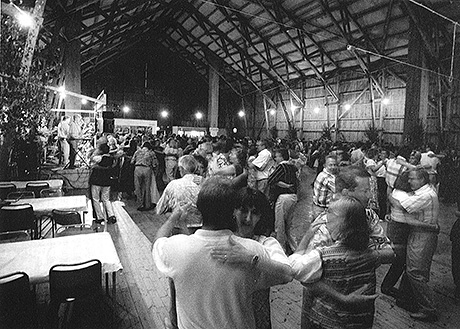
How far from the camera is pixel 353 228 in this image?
4.75 ft

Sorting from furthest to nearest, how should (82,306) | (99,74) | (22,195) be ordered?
(99,74)
(22,195)
(82,306)

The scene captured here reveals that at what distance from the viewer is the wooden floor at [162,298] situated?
277cm

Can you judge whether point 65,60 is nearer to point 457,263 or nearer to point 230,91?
point 457,263

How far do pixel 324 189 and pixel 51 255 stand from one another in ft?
8.60

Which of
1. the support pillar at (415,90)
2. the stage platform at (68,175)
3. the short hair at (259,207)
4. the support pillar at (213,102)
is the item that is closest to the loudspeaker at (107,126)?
the stage platform at (68,175)

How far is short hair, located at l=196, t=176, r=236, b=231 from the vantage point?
1.18 m

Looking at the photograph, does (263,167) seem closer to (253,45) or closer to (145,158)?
(145,158)

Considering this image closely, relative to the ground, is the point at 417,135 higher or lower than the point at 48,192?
higher

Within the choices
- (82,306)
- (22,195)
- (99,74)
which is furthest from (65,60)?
(99,74)

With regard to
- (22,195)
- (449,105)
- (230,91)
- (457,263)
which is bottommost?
(457,263)

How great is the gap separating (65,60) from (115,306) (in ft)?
27.8

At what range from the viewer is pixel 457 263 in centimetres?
321

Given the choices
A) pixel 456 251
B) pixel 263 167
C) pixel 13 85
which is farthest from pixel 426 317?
pixel 13 85

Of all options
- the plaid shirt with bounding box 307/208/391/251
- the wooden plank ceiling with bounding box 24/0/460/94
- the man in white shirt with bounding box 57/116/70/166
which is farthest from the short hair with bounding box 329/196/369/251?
the man in white shirt with bounding box 57/116/70/166
